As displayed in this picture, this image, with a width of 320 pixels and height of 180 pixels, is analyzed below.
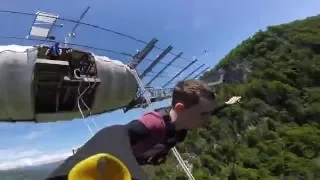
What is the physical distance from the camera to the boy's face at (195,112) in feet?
4.89

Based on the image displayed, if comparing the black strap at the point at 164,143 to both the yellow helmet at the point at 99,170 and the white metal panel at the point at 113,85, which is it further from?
the white metal panel at the point at 113,85

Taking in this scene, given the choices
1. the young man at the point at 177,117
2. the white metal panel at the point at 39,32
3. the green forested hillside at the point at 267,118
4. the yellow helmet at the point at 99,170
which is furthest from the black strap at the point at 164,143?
the green forested hillside at the point at 267,118

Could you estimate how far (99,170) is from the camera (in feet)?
3.50

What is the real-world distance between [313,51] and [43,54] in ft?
137

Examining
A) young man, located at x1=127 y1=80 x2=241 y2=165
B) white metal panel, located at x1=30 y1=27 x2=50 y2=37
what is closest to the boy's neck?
young man, located at x1=127 y1=80 x2=241 y2=165

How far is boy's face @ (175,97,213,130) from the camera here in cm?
149

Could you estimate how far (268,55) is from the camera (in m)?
50.6

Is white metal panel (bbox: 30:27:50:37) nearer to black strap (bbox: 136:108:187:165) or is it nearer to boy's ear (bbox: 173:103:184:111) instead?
black strap (bbox: 136:108:187:165)

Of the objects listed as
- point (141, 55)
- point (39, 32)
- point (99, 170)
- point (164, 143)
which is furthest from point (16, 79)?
point (99, 170)

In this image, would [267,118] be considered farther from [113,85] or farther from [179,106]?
[179,106]

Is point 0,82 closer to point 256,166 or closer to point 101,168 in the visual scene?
point 101,168

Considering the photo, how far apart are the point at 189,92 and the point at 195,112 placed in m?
0.07

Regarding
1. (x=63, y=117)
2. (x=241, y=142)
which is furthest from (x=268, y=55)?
(x=63, y=117)

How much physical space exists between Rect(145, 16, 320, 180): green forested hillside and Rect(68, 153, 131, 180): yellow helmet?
86.7ft
